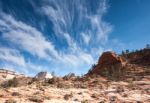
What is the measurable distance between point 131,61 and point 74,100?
1518 inches

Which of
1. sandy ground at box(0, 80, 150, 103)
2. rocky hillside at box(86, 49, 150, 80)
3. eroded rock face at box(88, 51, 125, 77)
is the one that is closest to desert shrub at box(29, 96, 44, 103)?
sandy ground at box(0, 80, 150, 103)

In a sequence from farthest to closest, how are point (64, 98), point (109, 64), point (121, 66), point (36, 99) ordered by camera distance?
1. point (109, 64)
2. point (121, 66)
3. point (64, 98)
4. point (36, 99)

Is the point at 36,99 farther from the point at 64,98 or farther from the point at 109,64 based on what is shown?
the point at 109,64

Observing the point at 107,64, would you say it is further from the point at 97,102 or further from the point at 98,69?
the point at 97,102

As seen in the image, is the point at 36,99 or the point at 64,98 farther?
the point at 64,98

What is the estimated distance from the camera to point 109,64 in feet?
171

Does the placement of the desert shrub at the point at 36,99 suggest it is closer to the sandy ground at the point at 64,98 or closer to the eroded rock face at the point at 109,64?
the sandy ground at the point at 64,98

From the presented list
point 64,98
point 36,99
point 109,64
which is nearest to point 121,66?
point 109,64

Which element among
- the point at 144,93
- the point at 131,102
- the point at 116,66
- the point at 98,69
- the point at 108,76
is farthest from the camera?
the point at 98,69

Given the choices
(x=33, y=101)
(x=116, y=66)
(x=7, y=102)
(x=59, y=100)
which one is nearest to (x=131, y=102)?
(x=59, y=100)

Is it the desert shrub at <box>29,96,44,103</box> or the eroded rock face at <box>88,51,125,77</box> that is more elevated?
the eroded rock face at <box>88,51,125,77</box>

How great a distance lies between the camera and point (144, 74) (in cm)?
4253

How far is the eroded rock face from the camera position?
4835cm

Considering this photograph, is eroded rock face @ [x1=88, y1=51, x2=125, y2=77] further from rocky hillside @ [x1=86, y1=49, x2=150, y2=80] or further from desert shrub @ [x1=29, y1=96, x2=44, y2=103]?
desert shrub @ [x1=29, y1=96, x2=44, y2=103]
